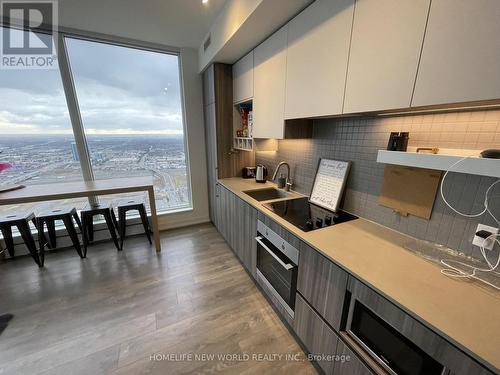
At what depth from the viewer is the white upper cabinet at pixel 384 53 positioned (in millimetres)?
855

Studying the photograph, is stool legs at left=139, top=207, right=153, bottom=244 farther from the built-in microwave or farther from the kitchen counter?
the built-in microwave

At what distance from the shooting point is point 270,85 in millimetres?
1848

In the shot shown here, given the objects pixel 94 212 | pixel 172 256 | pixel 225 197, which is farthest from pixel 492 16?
pixel 94 212

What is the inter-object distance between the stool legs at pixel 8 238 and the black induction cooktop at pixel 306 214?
2.97 meters

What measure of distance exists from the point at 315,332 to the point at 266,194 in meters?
1.39

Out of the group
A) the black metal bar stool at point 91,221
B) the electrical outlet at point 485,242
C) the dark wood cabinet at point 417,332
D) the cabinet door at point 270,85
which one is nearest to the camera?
the dark wood cabinet at point 417,332

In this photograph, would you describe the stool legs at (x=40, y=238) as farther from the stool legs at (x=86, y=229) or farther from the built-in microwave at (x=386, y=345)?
the built-in microwave at (x=386, y=345)

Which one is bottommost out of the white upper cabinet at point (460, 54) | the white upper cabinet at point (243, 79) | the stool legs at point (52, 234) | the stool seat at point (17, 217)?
the stool legs at point (52, 234)

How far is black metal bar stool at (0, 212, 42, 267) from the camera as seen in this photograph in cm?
220

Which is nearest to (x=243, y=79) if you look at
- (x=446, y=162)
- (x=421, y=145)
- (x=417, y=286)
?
(x=421, y=145)

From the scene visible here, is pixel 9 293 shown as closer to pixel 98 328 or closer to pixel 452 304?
pixel 98 328

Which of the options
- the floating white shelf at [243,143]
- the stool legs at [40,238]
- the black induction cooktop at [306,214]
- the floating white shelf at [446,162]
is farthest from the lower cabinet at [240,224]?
the stool legs at [40,238]

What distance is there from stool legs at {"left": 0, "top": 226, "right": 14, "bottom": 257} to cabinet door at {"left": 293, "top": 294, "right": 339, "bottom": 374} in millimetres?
3225

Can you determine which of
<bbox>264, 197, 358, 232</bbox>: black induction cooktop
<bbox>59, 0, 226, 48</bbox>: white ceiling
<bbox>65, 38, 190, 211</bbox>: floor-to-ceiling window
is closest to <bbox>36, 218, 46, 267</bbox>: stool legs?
<bbox>65, 38, 190, 211</bbox>: floor-to-ceiling window
